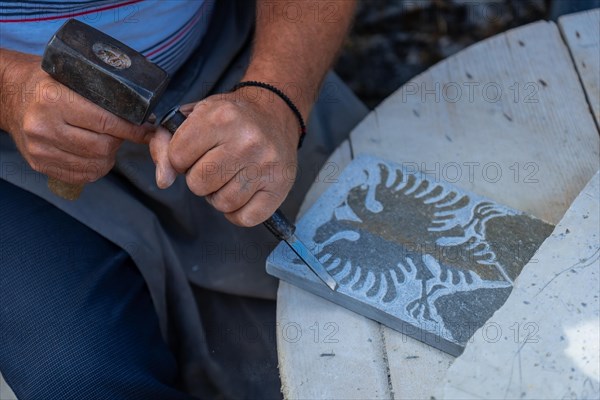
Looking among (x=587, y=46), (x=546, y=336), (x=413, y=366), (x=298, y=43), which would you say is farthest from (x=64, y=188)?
(x=587, y=46)

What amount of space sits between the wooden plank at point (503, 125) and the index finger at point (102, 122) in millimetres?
411

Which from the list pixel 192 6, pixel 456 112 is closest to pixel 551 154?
pixel 456 112

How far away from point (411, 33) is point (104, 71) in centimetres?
194

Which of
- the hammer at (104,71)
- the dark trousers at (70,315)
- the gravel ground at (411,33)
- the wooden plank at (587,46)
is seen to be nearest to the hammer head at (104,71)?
the hammer at (104,71)

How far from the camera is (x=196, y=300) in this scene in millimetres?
1469

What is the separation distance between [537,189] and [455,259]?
22 cm

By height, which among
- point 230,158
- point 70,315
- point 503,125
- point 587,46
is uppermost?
point 587,46

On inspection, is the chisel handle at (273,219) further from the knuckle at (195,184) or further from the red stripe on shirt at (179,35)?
the red stripe on shirt at (179,35)

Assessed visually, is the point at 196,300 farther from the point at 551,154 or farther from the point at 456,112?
the point at 551,154

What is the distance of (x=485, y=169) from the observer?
48.2 inches

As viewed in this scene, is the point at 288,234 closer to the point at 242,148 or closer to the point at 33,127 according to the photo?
the point at 242,148

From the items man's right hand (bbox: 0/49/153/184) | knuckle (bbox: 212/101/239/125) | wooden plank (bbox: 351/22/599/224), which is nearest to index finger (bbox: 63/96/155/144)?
man's right hand (bbox: 0/49/153/184)

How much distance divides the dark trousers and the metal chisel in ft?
1.06

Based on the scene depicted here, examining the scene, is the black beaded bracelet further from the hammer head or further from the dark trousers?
the dark trousers
